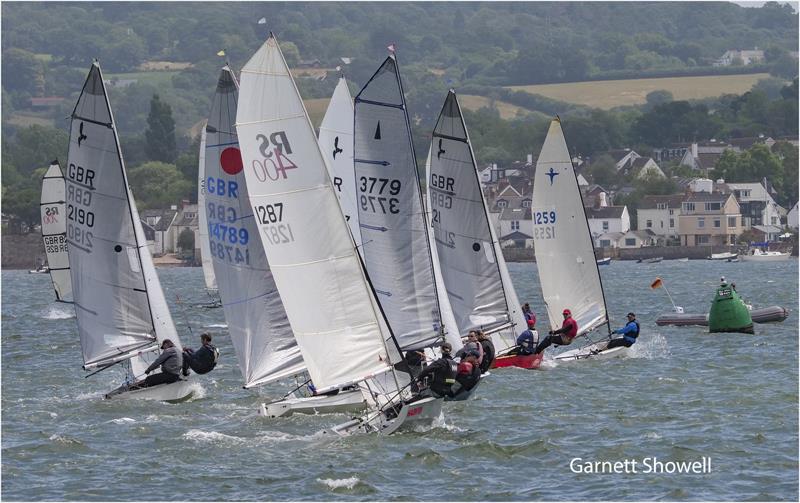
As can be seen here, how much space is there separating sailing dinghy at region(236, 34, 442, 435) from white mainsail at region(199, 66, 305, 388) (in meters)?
3.19

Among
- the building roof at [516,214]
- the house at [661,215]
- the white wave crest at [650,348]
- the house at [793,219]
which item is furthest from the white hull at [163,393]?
the house at [793,219]

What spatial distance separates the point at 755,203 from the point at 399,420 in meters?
132

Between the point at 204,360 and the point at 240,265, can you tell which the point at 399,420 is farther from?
the point at 204,360

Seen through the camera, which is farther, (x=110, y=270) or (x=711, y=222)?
(x=711, y=222)

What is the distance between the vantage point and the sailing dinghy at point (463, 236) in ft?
111

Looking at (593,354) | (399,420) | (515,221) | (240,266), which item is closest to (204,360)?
(240,266)

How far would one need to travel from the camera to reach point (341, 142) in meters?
36.2

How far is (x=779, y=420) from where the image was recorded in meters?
27.3

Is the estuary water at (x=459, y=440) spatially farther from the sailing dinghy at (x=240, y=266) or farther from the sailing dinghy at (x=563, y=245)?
the sailing dinghy at (x=563, y=245)

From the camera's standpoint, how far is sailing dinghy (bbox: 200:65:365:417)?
28438 millimetres

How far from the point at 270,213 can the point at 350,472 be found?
433 centimetres

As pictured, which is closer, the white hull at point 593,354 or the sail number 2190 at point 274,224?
the sail number 2190 at point 274,224

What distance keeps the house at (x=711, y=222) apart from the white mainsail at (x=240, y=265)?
118975 mm

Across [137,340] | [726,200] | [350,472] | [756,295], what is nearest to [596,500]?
[350,472]
